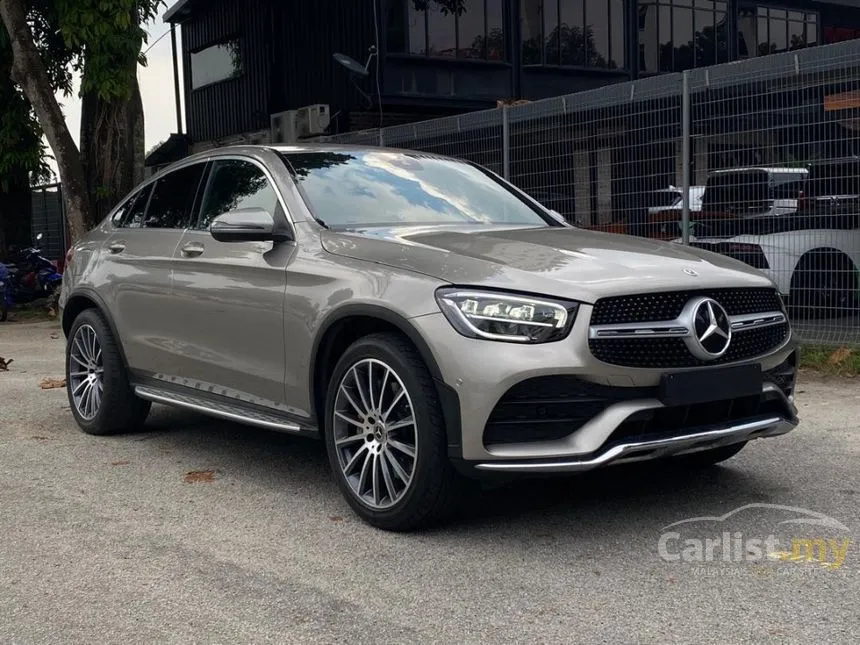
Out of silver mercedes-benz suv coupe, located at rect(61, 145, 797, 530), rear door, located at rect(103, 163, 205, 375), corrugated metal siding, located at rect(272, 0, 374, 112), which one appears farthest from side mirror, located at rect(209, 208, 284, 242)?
corrugated metal siding, located at rect(272, 0, 374, 112)

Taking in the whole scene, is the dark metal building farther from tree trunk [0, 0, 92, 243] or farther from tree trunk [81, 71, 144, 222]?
tree trunk [0, 0, 92, 243]

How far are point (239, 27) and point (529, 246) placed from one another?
930 inches

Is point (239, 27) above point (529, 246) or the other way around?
above

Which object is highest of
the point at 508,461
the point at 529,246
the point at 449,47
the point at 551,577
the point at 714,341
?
the point at 449,47

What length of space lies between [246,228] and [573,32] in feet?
69.5

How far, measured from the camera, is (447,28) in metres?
22.7

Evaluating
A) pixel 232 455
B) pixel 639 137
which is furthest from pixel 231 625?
pixel 639 137

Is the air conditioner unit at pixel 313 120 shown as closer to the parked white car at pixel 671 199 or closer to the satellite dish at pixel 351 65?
the satellite dish at pixel 351 65

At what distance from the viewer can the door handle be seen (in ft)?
18.9

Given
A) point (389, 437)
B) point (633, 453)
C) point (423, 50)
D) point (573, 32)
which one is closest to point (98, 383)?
point (389, 437)

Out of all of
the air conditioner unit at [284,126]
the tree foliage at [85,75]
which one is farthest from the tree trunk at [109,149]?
the air conditioner unit at [284,126]

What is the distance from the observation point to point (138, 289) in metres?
6.28

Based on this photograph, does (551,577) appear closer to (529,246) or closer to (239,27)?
(529,246)

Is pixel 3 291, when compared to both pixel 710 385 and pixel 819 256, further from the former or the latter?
pixel 710 385
